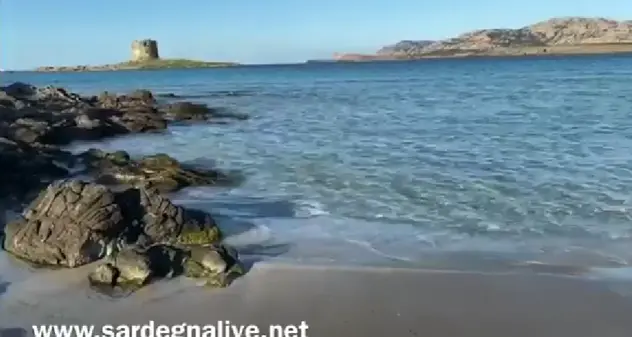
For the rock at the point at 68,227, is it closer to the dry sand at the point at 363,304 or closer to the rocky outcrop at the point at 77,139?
the dry sand at the point at 363,304

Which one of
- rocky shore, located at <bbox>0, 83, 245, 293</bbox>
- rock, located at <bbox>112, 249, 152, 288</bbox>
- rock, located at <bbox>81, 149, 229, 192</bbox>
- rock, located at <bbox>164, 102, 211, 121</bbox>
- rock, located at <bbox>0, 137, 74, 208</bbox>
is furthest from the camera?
rock, located at <bbox>164, 102, 211, 121</bbox>

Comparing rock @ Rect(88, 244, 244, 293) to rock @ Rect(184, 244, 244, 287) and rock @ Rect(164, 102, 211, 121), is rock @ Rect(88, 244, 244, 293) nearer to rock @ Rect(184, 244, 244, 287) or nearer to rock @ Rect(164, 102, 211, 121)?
rock @ Rect(184, 244, 244, 287)

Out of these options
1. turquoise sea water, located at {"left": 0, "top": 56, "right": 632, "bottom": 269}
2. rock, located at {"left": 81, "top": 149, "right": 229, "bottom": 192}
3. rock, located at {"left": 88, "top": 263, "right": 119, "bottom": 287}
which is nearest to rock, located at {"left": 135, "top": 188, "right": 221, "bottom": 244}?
turquoise sea water, located at {"left": 0, "top": 56, "right": 632, "bottom": 269}

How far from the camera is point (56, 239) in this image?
1016 centimetres

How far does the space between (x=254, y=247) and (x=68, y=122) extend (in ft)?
61.7

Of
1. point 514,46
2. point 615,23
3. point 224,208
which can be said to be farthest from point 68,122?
point 615,23

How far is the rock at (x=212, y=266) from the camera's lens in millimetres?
9055

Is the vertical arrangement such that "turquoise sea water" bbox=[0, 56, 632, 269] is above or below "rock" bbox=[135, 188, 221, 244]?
below

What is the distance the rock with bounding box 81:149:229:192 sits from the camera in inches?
620

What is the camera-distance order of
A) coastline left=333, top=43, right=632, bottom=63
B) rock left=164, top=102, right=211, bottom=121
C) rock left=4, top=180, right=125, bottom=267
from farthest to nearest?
coastline left=333, top=43, right=632, bottom=63 → rock left=164, top=102, right=211, bottom=121 → rock left=4, top=180, right=125, bottom=267

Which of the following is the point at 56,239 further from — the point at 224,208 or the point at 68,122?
the point at 68,122

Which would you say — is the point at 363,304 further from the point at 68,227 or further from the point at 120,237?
the point at 68,227

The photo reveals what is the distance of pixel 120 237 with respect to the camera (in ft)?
34.2

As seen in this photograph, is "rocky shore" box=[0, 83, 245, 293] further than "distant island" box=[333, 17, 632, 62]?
No
